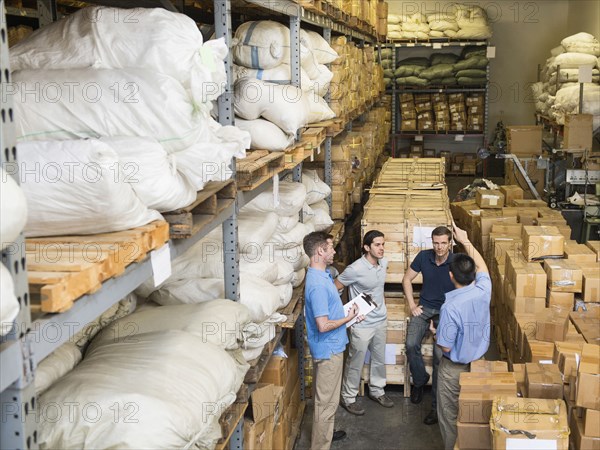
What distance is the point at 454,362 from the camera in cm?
581

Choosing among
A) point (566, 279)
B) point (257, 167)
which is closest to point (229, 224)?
point (257, 167)

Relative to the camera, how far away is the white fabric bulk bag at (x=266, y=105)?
5.10m

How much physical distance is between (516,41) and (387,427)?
13956 millimetres

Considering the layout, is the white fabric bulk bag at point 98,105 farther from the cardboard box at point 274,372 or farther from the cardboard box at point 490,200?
the cardboard box at point 490,200

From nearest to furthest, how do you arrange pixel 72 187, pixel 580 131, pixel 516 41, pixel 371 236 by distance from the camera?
1. pixel 72 187
2. pixel 371 236
3. pixel 580 131
4. pixel 516 41

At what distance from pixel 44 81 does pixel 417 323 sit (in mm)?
4545

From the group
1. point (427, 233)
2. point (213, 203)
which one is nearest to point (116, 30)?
point (213, 203)

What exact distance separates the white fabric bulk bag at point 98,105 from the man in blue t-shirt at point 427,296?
3.95 metres

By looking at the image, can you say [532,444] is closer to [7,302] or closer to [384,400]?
[384,400]

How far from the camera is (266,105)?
5.11 meters

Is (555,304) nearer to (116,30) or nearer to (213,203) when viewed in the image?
(213,203)

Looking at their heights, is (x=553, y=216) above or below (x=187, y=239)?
below

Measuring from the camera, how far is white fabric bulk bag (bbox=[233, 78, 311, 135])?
5102 mm

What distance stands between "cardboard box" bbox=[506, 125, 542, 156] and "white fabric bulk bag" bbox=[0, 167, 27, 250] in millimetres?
11546
